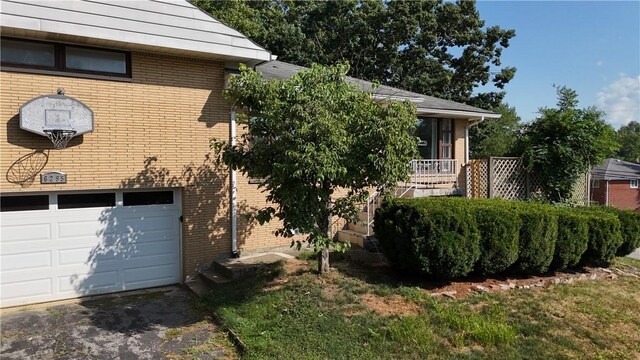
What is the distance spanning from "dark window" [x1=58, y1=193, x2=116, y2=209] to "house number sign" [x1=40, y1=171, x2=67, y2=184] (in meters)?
0.42

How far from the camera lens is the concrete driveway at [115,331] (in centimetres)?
560

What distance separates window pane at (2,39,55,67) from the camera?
716 centimetres

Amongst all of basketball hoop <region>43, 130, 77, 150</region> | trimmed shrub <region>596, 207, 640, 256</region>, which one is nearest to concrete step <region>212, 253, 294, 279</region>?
basketball hoop <region>43, 130, 77, 150</region>

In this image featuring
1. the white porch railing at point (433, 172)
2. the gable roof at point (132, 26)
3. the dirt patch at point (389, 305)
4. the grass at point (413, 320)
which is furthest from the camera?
the white porch railing at point (433, 172)

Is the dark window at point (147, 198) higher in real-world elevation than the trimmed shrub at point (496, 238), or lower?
higher

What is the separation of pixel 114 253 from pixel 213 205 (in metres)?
2.10

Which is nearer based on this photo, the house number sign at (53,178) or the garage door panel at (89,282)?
the house number sign at (53,178)

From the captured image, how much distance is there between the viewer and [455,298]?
657 centimetres

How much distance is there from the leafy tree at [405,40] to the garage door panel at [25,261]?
20.1m

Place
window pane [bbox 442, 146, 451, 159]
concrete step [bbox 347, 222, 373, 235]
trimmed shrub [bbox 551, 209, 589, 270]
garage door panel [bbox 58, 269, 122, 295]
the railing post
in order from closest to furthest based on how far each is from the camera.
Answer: garage door panel [bbox 58, 269, 122, 295] → trimmed shrub [bbox 551, 209, 589, 270] → concrete step [bbox 347, 222, 373, 235] → the railing post → window pane [bbox 442, 146, 451, 159]

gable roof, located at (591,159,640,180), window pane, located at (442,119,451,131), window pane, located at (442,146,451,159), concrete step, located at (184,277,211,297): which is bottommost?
concrete step, located at (184,277,211,297)

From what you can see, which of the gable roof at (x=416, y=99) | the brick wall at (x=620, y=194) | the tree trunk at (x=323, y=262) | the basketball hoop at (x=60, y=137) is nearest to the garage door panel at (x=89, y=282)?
the basketball hoop at (x=60, y=137)

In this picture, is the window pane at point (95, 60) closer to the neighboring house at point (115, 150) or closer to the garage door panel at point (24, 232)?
the neighboring house at point (115, 150)

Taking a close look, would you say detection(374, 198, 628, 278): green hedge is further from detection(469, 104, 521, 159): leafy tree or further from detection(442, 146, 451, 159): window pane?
detection(469, 104, 521, 159): leafy tree
